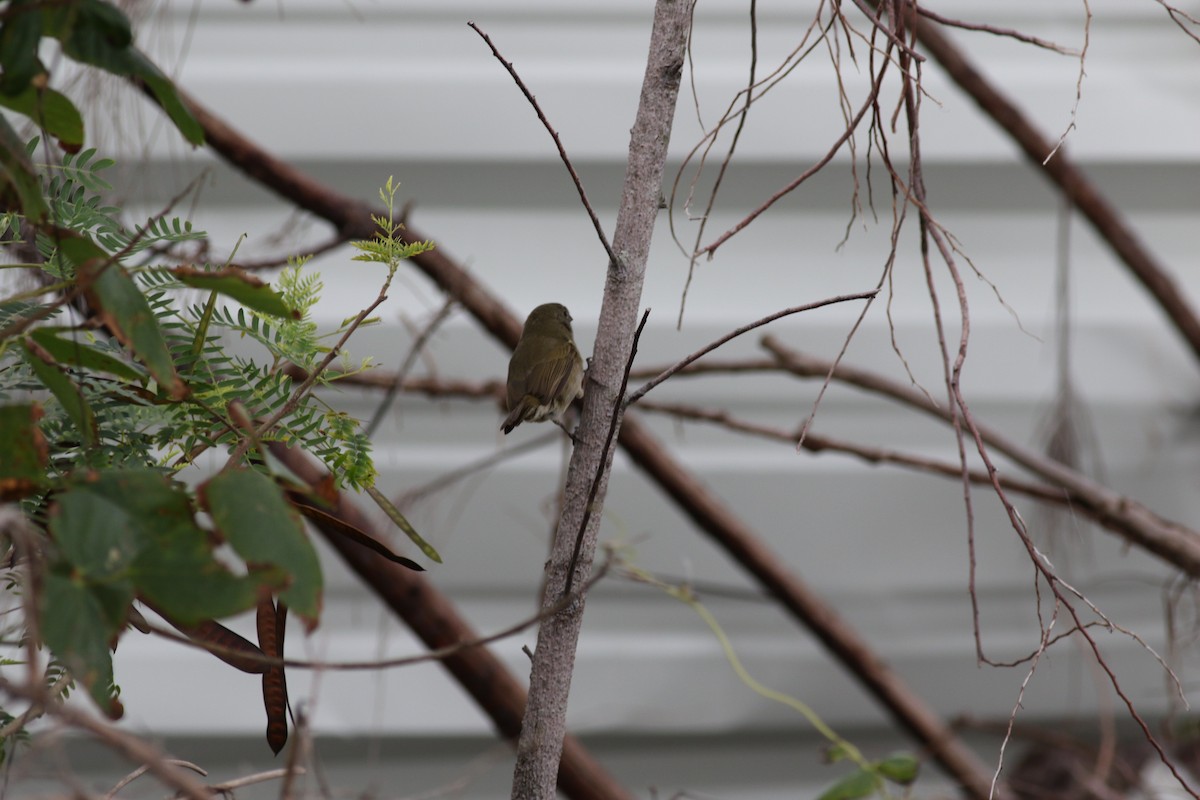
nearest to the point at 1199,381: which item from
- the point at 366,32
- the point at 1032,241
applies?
the point at 1032,241

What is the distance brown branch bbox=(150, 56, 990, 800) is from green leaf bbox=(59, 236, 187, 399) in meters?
0.51

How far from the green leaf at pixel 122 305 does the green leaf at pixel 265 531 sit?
0.04 m

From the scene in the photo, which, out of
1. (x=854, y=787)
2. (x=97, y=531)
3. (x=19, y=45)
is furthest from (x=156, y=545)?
(x=854, y=787)

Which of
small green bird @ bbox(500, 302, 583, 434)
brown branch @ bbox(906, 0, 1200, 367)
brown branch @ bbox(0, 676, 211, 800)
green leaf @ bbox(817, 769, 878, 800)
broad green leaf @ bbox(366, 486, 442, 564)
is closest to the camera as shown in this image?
brown branch @ bbox(0, 676, 211, 800)

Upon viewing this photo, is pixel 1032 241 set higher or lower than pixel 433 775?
higher

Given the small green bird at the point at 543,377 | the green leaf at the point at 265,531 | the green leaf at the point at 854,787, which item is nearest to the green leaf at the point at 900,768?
the green leaf at the point at 854,787

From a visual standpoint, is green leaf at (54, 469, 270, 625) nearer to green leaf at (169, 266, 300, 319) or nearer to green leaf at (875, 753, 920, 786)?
green leaf at (169, 266, 300, 319)

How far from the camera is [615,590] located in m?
1.20

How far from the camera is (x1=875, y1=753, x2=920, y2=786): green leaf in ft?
2.50

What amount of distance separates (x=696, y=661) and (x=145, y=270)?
102 cm

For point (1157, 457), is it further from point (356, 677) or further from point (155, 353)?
point (155, 353)

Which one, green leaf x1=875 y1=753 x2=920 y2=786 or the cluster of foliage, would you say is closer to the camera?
the cluster of foliage

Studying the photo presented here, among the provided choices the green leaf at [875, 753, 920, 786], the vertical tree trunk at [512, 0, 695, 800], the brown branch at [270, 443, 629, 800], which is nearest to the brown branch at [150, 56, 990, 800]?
the brown branch at [270, 443, 629, 800]

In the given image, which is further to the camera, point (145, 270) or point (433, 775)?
point (433, 775)
